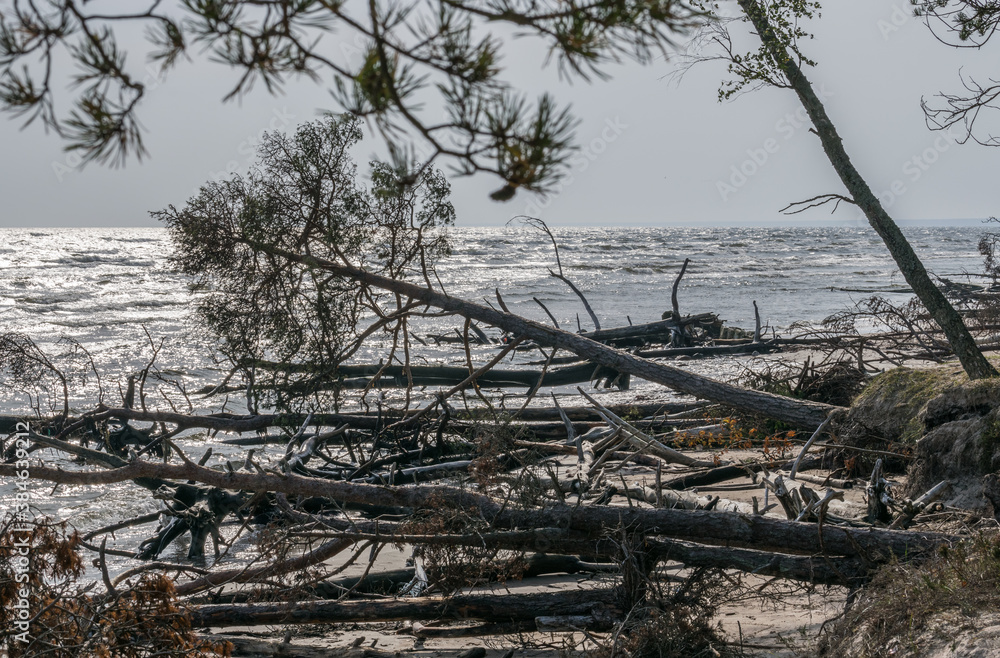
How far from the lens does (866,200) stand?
714cm

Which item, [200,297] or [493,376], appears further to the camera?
[200,297]

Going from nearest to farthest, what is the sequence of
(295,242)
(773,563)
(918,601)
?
(918,601)
(773,563)
(295,242)

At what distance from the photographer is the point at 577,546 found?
4.55 m

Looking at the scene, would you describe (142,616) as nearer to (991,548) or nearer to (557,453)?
(991,548)

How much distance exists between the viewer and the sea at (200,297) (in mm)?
10781

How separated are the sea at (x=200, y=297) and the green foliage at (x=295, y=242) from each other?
0.47 meters

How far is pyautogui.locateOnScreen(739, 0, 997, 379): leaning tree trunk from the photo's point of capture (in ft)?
21.4

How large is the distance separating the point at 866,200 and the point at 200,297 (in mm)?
21454

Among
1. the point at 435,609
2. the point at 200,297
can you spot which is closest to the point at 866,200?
the point at 435,609

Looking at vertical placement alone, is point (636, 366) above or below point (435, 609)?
above

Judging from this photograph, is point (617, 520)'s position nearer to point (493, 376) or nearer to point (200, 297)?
point (493, 376)

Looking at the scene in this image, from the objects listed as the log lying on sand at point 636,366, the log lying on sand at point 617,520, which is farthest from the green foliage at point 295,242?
the log lying on sand at point 617,520

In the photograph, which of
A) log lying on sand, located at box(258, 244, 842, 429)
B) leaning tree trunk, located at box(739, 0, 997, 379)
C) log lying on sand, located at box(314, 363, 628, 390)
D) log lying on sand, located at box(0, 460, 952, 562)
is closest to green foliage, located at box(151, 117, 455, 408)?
log lying on sand, located at box(258, 244, 842, 429)

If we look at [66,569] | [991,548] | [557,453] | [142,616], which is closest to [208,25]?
[142,616]
